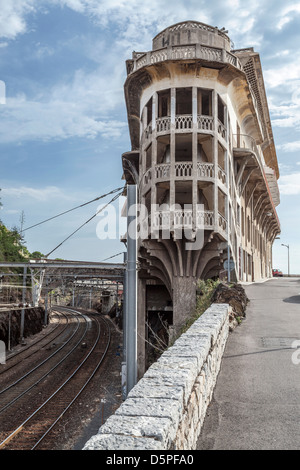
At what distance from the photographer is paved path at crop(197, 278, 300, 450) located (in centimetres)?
469

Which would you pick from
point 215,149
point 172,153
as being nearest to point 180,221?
point 172,153

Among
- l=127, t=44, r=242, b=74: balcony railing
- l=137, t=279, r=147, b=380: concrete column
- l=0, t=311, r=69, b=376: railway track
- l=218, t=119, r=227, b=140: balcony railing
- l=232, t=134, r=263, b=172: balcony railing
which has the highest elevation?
l=127, t=44, r=242, b=74: balcony railing

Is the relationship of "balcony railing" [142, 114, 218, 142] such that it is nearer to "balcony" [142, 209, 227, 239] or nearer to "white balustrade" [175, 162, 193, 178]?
"white balustrade" [175, 162, 193, 178]

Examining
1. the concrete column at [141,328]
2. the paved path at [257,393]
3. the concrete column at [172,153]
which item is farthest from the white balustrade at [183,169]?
the paved path at [257,393]

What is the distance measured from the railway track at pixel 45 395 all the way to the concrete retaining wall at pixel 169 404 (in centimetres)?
926

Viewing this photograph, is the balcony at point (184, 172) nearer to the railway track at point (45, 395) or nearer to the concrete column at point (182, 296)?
the concrete column at point (182, 296)

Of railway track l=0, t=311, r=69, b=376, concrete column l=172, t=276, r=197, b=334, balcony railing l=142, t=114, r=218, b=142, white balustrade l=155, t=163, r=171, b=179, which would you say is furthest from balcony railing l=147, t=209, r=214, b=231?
railway track l=0, t=311, r=69, b=376

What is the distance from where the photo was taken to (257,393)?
607 cm

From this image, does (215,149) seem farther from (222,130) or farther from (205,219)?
(205,219)

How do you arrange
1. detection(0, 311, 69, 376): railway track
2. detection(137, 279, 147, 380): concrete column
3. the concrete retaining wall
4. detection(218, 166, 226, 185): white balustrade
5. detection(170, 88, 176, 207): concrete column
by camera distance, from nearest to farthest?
the concrete retaining wall → detection(170, 88, 176, 207): concrete column → detection(218, 166, 226, 185): white balustrade → detection(137, 279, 147, 380): concrete column → detection(0, 311, 69, 376): railway track

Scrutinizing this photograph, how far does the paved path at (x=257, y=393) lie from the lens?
15.4ft

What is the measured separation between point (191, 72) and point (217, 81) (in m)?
1.42

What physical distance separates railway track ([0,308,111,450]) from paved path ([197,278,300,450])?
26.4 feet
